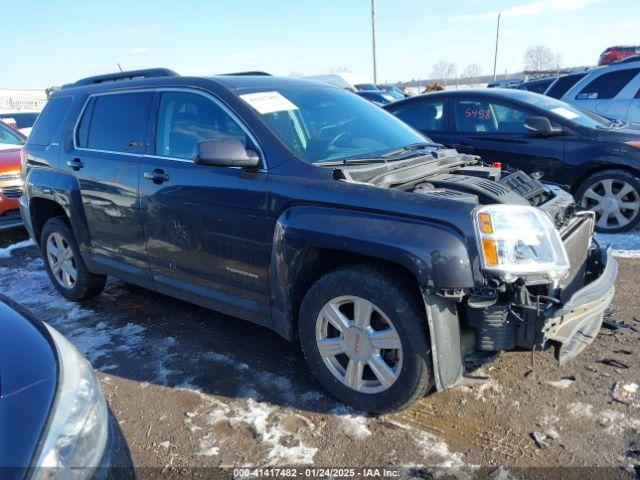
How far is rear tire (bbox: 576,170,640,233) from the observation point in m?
5.52

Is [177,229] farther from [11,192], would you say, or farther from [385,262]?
[11,192]

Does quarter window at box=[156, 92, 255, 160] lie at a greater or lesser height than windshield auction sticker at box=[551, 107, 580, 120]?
greater

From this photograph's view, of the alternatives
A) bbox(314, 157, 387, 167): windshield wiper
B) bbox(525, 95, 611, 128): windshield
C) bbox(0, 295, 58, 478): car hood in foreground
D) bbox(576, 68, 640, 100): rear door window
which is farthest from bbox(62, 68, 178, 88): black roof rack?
bbox(576, 68, 640, 100): rear door window

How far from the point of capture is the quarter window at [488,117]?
19.7 feet

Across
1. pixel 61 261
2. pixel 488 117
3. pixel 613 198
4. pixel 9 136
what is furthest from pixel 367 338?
pixel 9 136

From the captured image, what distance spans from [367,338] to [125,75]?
10.4 ft

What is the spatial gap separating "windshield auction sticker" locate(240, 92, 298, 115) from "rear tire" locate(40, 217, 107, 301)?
2304 millimetres

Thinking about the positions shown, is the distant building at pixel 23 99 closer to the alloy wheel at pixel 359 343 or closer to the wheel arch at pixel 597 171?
the wheel arch at pixel 597 171

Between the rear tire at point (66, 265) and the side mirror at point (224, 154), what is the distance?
7.23ft

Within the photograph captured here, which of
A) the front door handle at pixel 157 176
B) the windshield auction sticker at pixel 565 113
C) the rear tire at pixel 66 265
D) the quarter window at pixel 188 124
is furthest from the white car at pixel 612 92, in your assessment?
the rear tire at pixel 66 265

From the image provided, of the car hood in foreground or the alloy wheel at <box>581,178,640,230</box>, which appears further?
the alloy wheel at <box>581,178,640,230</box>

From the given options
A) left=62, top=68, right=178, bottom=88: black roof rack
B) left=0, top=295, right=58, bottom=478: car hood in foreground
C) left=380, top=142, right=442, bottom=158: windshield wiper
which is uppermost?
left=62, top=68, right=178, bottom=88: black roof rack

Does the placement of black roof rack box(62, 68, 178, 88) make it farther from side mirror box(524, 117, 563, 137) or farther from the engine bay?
side mirror box(524, 117, 563, 137)

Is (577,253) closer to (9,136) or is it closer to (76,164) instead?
(76,164)
